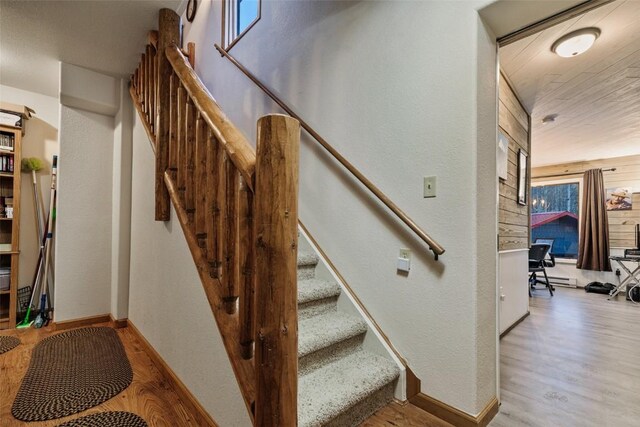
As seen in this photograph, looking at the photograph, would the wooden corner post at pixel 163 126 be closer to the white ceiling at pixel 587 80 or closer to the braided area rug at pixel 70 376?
the braided area rug at pixel 70 376

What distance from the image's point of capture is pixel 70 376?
6.78 ft

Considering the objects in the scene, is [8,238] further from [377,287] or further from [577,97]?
[577,97]

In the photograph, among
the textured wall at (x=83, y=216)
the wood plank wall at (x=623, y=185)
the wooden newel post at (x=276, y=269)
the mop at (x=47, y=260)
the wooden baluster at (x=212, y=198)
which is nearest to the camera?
the wooden newel post at (x=276, y=269)

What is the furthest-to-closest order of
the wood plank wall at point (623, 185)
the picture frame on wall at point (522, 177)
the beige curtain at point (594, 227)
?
1. the beige curtain at point (594, 227)
2. the wood plank wall at point (623, 185)
3. the picture frame on wall at point (522, 177)

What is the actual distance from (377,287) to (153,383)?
5.18ft

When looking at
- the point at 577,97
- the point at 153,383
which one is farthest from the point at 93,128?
the point at 577,97

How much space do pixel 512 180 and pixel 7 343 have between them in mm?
4941

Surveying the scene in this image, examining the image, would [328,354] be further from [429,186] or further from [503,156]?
[503,156]

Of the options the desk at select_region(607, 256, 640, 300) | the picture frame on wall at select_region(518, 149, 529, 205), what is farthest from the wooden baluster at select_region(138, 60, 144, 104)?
the desk at select_region(607, 256, 640, 300)

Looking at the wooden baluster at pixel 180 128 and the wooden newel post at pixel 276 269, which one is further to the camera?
the wooden baluster at pixel 180 128


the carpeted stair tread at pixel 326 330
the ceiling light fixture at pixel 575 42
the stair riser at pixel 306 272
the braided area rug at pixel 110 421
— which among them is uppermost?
the ceiling light fixture at pixel 575 42

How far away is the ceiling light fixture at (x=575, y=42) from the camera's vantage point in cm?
220

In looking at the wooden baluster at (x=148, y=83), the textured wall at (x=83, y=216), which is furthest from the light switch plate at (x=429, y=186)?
the textured wall at (x=83, y=216)

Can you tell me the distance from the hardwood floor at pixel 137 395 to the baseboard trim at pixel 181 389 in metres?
0.03
